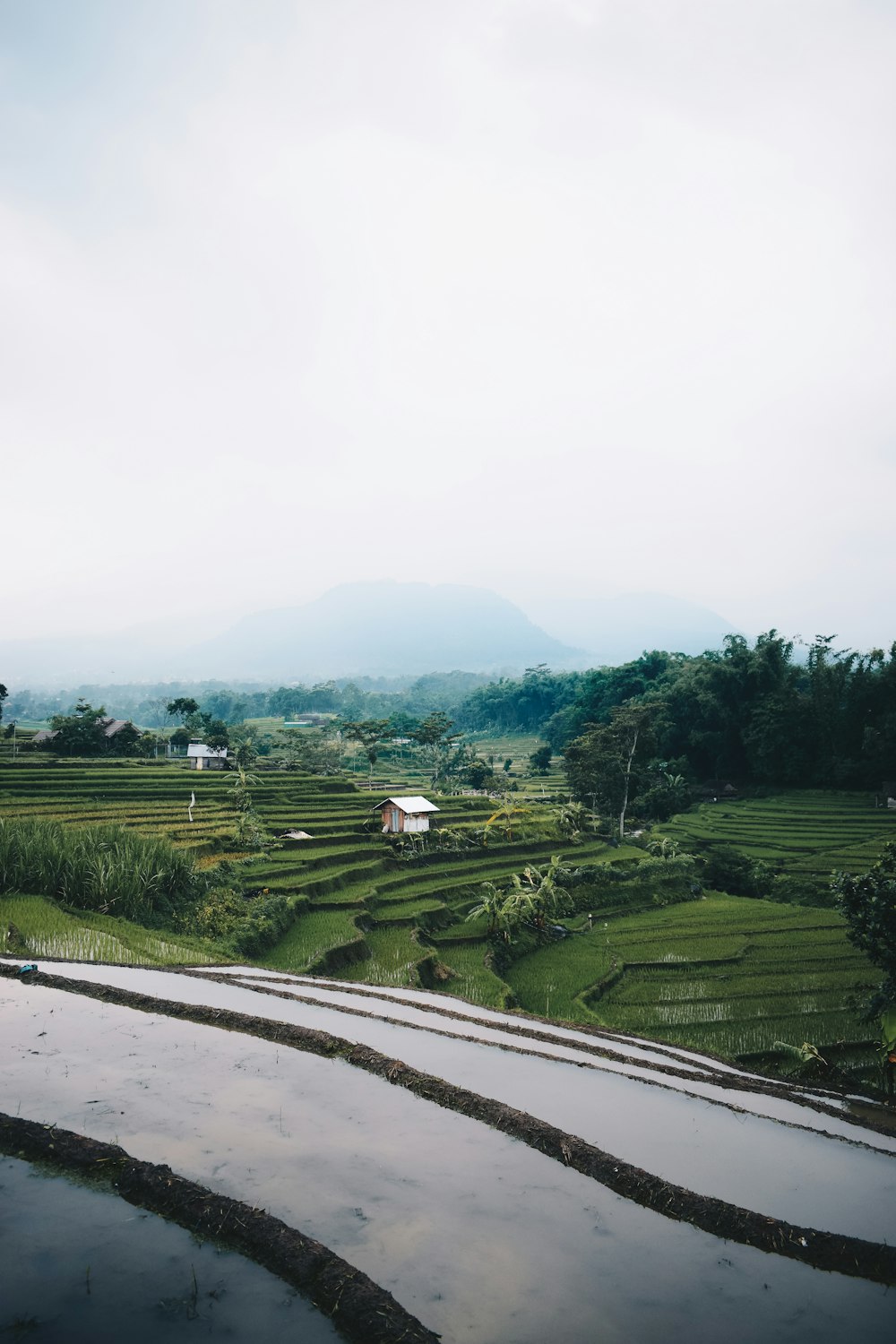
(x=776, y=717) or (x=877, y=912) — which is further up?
(x=776, y=717)

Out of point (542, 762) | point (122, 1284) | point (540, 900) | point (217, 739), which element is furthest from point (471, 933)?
point (542, 762)

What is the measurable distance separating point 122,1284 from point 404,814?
24544mm

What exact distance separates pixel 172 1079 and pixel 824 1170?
4.71m

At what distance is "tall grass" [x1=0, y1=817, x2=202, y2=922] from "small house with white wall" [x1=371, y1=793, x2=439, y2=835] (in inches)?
464

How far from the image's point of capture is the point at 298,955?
49.2 feet

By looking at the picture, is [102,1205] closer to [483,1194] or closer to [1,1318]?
[1,1318]

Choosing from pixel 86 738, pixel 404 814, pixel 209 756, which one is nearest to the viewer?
pixel 404 814

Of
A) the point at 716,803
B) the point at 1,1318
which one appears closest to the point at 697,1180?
the point at 1,1318

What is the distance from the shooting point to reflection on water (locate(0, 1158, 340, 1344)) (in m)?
3.14

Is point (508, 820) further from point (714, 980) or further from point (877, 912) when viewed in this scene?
point (877, 912)

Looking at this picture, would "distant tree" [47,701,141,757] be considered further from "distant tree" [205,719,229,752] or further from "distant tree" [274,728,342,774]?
"distant tree" [274,728,342,774]

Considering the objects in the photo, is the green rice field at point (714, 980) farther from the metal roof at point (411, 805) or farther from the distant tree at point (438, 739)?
the distant tree at point (438, 739)

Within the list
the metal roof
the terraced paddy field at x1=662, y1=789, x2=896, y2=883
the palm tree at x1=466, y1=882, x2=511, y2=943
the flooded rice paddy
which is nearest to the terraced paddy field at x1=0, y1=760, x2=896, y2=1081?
the terraced paddy field at x1=662, y1=789, x2=896, y2=883

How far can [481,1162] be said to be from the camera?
4.92 m
